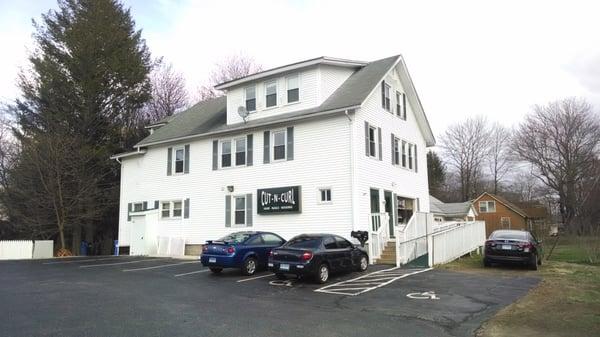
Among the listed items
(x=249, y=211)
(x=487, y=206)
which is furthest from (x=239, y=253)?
(x=487, y=206)

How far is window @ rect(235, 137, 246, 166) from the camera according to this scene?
76.7ft

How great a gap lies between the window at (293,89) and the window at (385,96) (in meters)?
4.26

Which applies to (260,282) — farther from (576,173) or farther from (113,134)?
(576,173)

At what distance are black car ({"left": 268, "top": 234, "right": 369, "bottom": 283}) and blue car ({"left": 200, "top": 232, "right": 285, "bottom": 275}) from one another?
1505 millimetres

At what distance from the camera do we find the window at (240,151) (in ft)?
76.7

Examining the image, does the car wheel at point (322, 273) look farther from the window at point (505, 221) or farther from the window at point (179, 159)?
the window at point (505, 221)

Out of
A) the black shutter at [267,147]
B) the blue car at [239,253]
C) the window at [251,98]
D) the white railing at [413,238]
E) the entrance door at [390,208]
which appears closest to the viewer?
the blue car at [239,253]

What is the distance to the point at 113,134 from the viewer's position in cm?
3506

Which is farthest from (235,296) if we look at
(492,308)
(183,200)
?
(183,200)

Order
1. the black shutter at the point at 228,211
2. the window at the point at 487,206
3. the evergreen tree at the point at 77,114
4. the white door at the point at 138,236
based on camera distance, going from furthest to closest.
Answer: the window at the point at 487,206
the evergreen tree at the point at 77,114
the white door at the point at 138,236
the black shutter at the point at 228,211

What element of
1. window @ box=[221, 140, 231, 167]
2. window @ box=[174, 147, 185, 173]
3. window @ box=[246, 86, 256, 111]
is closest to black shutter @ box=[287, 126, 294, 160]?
window @ box=[246, 86, 256, 111]

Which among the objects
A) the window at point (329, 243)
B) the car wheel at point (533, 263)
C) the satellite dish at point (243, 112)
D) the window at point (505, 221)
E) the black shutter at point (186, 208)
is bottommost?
the car wheel at point (533, 263)

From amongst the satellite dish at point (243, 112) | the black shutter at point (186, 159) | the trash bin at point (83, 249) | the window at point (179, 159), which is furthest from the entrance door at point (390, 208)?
the trash bin at point (83, 249)

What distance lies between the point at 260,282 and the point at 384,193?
982 centimetres
